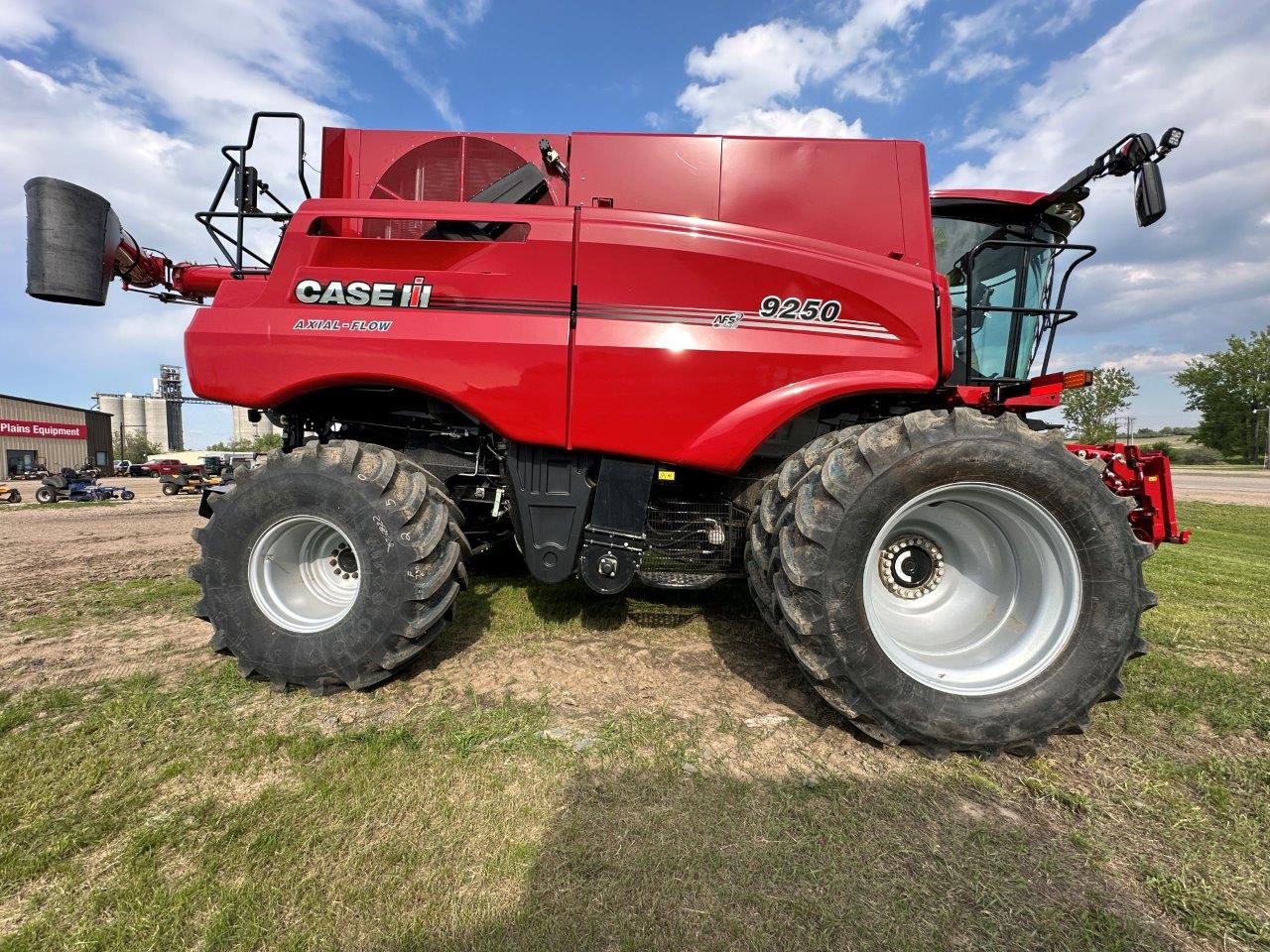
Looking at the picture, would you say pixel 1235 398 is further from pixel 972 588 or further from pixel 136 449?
pixel 136 449

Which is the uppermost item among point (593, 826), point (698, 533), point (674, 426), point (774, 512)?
point (674, 426)

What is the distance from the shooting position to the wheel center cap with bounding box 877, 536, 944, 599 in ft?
9.09

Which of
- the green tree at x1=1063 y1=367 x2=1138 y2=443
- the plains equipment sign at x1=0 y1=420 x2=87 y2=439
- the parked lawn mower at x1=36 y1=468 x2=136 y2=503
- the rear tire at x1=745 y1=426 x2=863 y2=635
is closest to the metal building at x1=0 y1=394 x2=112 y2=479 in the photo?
the plains equipment sign at x1=0 y1=420 x2=87 y2=439

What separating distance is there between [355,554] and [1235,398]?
66.6 m

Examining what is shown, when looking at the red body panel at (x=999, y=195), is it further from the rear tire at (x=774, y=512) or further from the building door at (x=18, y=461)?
the building door at (x=18, y=461)

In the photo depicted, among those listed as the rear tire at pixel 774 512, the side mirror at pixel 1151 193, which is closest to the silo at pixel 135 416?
the rear tire at pixel 774 512

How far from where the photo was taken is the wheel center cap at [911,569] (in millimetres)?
2770

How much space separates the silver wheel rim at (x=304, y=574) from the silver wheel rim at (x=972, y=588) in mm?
2602

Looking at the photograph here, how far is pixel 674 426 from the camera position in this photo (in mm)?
2758

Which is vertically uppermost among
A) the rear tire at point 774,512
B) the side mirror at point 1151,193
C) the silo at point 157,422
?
the silo at point 157,422

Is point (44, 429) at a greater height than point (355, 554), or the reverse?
point (44, 429)

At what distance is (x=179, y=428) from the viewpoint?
316ft

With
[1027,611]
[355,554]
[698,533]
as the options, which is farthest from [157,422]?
[1027,611]

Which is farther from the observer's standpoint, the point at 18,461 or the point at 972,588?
the point at 18,461
